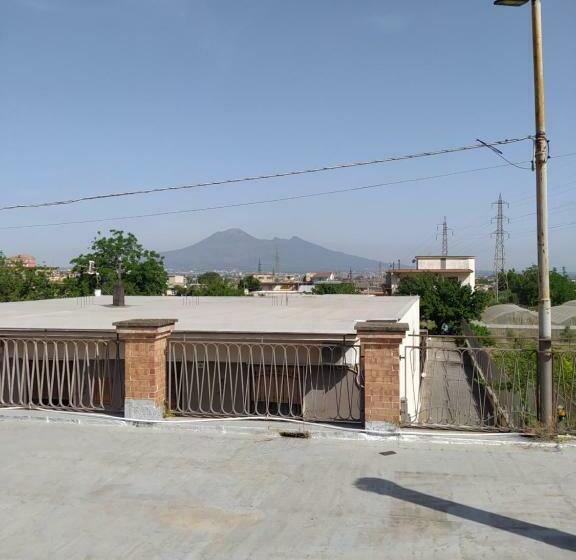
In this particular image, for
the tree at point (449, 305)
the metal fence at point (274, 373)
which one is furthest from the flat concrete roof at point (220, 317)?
the tree at point (449, 305)

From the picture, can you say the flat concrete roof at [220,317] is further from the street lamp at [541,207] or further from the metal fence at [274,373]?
the street lamp at [541,207]

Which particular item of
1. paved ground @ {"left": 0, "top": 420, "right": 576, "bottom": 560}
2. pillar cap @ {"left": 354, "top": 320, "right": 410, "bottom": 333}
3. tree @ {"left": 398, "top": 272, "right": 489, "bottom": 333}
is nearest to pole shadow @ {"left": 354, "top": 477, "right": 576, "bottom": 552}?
paved ground @ {"left": 0, "top": 420, "right": 576, "bottom": 560}

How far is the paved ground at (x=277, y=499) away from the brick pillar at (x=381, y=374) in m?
0.27

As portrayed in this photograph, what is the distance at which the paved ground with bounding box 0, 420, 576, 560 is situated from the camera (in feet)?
11.8

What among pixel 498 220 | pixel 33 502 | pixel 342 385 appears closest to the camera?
pixel 33 502

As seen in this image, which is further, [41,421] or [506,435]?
[41,421]

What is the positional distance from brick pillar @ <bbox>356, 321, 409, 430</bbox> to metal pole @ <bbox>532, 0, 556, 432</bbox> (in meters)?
1.46

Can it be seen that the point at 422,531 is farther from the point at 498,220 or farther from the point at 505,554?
the point at 498,220

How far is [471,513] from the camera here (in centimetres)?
403

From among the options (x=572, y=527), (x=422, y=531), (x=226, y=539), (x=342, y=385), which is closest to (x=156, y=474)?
(x=226, y=539)

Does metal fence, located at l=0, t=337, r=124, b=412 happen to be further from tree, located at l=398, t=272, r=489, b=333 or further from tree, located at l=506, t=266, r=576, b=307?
tree, located at l=506, t=266, r=576, b=307

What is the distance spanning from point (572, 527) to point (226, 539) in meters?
2.26

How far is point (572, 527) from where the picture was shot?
3.80 meters

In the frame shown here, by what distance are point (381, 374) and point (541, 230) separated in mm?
2281
